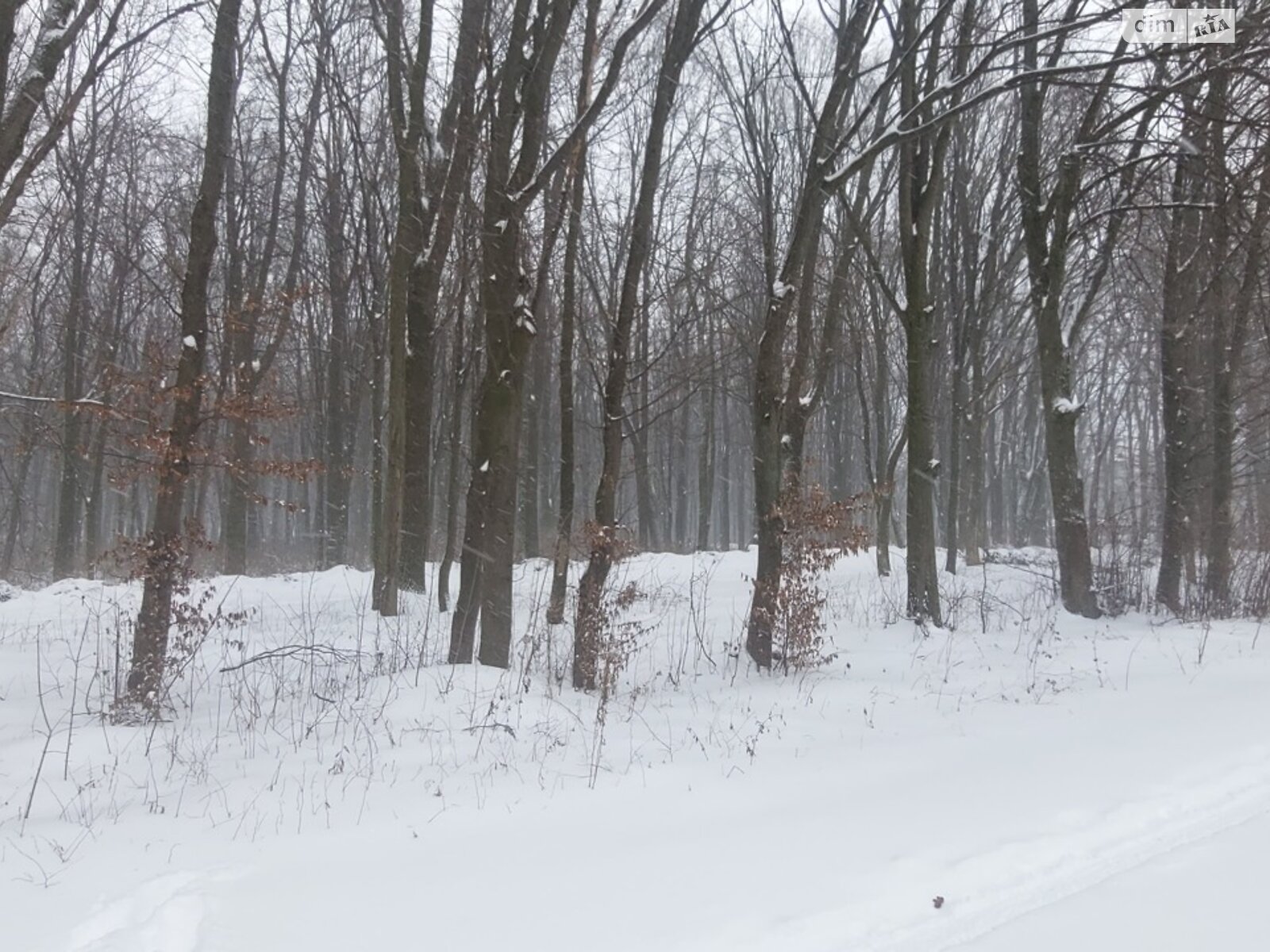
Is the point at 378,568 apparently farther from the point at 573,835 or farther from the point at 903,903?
the point at 903,903

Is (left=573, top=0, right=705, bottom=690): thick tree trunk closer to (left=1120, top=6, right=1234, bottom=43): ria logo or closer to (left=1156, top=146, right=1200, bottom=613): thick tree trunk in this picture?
(left=1120, top=6, right=1234, bottom=43): ria logo

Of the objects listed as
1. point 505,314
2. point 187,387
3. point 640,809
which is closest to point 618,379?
point 505,314

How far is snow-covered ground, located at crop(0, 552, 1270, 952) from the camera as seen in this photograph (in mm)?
3189

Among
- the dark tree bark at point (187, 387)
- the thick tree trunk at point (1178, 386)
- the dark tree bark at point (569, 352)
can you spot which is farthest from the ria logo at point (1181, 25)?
the dark tree bark at point (187, 387)

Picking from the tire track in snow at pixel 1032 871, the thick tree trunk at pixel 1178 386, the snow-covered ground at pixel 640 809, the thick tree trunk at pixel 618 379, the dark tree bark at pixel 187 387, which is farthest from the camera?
the thick tree trunk at pixel 1178 386

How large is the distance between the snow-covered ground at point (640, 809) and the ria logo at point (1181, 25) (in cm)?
557

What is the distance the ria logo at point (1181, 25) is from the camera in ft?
24.8

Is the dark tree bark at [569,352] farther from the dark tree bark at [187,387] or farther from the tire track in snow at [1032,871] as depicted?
the tire track in snow at [1032,871]

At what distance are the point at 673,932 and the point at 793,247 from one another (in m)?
6.60

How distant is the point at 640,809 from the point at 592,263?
13.2 meters

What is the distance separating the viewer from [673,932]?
3.12 meters

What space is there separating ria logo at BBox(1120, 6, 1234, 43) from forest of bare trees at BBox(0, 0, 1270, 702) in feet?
0.74

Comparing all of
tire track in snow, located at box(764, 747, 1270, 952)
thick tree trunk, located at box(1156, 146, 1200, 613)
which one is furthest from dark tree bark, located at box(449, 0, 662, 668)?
thick tree trunk, located at box(1156, 146, 1200, 613)

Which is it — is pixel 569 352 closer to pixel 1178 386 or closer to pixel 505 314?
pixel 505 314
